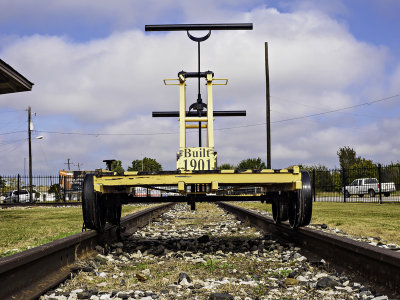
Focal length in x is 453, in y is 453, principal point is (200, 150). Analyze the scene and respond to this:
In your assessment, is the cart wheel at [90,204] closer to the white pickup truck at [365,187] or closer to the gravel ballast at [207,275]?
the gravel ballast at [207,275]

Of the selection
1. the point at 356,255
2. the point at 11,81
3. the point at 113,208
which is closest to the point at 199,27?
the point at 113,208

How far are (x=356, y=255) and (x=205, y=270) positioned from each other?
1646mm

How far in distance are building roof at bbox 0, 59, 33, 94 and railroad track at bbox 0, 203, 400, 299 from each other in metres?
9.06

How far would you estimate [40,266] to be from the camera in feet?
14.0

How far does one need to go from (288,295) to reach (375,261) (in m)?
0.85

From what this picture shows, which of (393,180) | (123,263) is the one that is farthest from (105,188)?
(393,180)

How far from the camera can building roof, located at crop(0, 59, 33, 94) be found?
14.0m

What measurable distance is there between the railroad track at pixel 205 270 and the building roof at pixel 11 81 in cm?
906

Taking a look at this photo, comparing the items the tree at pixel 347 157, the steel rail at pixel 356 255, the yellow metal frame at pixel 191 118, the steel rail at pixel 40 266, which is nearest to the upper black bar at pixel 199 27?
the yellow metal frame at pixel 191 118

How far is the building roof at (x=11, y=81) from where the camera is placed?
14.0m

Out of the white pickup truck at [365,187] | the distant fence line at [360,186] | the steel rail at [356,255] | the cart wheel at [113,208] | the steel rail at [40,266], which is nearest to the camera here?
the steel rail at [40,266]

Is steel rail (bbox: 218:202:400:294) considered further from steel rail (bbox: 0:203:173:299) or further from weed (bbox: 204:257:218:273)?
steel rail (bbox: 0:203:173:299)

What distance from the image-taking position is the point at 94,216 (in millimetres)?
6168

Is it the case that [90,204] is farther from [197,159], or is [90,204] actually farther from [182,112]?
[182,112]
